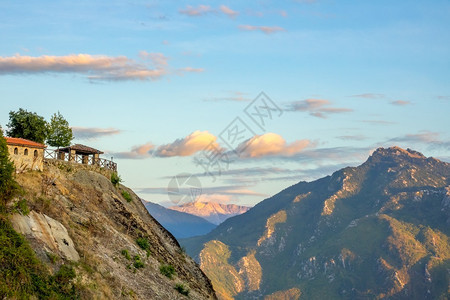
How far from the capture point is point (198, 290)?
248 ft

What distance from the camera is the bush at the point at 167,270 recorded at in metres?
69.1

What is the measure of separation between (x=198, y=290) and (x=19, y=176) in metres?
25.5

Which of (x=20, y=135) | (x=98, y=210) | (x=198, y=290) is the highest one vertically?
(x=20, y=135)

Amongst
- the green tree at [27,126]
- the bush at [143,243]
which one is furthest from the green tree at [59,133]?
the bush at [143,243]

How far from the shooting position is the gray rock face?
174ft

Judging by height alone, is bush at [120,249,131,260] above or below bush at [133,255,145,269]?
above

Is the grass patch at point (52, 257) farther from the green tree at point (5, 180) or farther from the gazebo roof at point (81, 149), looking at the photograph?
the gazebo roof at point (81, 149)

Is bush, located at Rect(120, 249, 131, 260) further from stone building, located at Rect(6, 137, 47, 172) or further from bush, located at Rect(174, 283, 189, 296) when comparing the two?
stone building, located at Rect(6, 137, 47, 172)

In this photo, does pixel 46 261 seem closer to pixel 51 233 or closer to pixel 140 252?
pixel 51 233

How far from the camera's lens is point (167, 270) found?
70125 mm

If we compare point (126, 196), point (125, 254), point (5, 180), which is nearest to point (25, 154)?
point (5, 180)

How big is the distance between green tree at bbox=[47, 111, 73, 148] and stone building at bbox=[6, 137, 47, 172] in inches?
777

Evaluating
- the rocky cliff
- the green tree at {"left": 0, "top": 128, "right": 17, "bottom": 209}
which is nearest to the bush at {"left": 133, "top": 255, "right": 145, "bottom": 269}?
the rocky cliff

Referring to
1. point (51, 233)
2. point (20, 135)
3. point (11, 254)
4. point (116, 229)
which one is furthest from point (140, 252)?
point (20, 135)
